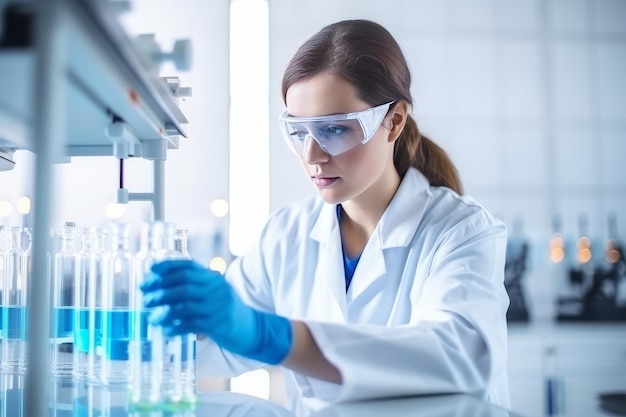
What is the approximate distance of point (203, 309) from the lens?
0.83m

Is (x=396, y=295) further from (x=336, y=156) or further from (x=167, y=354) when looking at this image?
(x=167, y=354)

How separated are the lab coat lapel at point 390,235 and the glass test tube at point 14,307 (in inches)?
29.0

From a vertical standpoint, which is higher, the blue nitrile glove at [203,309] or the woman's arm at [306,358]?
the blue nitrile glove at [203,309]

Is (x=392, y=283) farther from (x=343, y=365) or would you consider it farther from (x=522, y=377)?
(x=522, y=377)

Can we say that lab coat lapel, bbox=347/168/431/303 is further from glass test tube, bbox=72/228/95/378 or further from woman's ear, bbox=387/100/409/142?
glass test tube, bbox=72/228/95/378

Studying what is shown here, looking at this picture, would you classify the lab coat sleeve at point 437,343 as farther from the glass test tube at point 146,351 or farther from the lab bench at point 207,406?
the glass test tube at point 146,351

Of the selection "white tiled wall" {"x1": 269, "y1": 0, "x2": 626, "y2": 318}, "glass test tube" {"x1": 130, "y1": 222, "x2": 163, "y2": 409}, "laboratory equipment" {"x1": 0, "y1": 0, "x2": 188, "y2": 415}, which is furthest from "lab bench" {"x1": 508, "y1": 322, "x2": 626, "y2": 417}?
"laboratory equipment" {"x1": 0, "y1": 0, "x2": 188, "y2": 415}

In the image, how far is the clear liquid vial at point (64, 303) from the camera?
3.75ft

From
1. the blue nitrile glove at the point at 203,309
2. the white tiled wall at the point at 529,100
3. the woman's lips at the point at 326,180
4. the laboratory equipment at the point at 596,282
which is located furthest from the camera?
the white tiled wall at the point at 529,100

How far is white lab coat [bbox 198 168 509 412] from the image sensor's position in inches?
39.3

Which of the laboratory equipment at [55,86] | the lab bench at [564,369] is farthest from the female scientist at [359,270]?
the lab bench at [564,369]

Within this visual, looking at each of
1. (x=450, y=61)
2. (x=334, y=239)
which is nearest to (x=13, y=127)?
(x=334, y=239)

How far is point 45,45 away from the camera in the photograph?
51 cm

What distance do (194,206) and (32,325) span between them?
8.24ft
